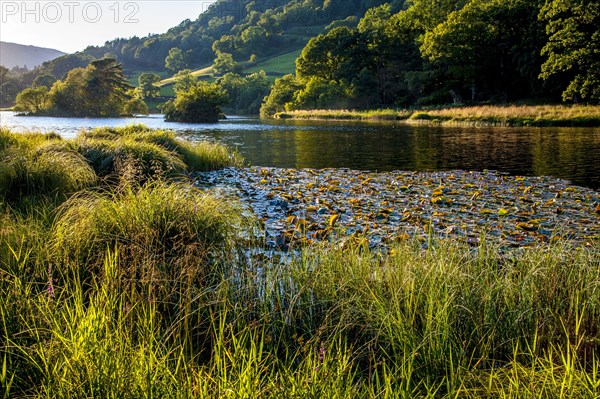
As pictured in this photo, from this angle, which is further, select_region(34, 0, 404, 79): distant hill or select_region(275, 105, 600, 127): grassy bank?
select_region(34, 0, 404, 79): distant hill

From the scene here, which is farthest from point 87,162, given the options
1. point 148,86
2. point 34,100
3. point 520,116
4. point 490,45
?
point 148,86

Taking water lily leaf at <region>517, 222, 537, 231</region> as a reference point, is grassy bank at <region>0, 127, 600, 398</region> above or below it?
above

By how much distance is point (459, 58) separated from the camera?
57.3 m

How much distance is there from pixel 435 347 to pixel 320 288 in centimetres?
123

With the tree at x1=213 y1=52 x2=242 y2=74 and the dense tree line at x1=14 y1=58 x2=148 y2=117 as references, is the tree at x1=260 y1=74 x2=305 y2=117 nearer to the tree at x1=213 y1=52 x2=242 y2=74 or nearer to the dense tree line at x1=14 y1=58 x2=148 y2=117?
the dense tree line at x1=14 y1=58 x2=148 y2=117

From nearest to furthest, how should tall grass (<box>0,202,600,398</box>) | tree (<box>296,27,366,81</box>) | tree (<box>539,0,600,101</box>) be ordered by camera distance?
1. tall grass (<box>0,202,600,398</box>)
2. tree (<box>539,0,600,101</box>)
3. tree (<box>296,27,366,81</box>)

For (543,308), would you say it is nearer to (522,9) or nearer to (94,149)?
(94,149)

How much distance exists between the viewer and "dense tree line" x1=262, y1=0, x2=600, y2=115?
3975 centimetres

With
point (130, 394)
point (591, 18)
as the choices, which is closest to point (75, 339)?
point (130, 394)

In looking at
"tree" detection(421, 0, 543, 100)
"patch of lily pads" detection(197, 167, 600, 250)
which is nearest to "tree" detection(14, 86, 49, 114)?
"tree" detection(421, 0, 543, 100)

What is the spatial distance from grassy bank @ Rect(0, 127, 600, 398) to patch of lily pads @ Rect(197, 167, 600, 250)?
2.98 ft

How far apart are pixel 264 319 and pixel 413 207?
19.8 ft

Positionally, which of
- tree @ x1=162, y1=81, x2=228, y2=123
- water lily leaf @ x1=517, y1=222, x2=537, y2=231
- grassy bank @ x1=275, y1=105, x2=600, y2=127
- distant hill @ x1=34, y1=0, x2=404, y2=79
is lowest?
water lily leaf @ x1=517, y1=222, x2=537, y2=231

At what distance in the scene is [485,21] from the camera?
56.6 m
